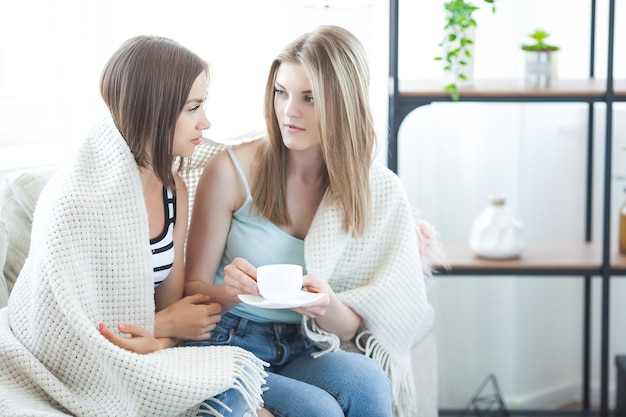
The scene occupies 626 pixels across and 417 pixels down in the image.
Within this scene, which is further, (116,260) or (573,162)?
(573,162)

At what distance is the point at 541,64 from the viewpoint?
7.87 feet

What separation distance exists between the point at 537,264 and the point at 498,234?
13cm

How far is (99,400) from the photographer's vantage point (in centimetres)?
163

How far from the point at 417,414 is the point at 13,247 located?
106cm

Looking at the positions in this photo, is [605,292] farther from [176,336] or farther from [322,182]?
[176,336]

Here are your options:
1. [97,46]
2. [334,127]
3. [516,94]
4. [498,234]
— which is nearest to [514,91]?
[516,94]

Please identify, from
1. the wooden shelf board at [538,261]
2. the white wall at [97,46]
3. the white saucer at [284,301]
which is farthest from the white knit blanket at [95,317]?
the wooden shelf board at [538,261]

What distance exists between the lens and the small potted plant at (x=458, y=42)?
2.33 metres

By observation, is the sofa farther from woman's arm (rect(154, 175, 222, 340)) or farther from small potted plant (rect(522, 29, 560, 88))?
small potted plant (rect(522, 29, 560, 88))

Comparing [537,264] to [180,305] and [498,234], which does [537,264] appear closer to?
[498,234]

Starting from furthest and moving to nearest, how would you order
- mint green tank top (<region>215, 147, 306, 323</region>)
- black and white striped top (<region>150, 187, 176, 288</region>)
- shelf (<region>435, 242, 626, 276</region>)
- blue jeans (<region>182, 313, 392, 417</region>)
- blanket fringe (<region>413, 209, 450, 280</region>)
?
1. shelf (<region>435, 242, 626, 276</region>)
2. blanket fringe (<region>413, 209, 450, 280</region>)
3. mint green tank top (<region>215, 147, 306, 323</region>)
4. black and white striped top (<region>150, 187, 176, 288</region>)
5. blue jeans (<region>182, 313, 392, 417</region>)

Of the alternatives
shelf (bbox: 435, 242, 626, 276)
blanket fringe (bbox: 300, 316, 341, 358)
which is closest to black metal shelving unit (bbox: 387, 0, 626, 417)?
shelf (bbox: 435, 242, 626, 276)

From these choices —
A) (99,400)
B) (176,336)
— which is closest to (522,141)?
(176,336)

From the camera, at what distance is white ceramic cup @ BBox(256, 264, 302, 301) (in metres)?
1.64
